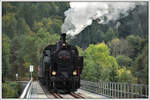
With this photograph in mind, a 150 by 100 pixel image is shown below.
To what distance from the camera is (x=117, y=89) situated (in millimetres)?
18375

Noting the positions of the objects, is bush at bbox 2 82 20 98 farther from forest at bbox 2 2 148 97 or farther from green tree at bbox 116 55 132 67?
green tree at bbox 116 55 132 67

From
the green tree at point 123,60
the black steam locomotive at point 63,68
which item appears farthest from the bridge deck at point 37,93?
the green tree at point 123,60

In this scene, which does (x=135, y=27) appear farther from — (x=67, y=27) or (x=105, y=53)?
(x=67, y=27)

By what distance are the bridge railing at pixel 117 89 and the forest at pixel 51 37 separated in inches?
798

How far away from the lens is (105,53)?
49875 millimetres

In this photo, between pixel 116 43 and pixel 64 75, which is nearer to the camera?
pixel 64 75

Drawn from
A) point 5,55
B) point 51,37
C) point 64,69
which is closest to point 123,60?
point 51,37

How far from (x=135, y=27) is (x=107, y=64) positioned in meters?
7.16

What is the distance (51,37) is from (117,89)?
123 ft

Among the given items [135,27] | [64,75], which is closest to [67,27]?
[64,75]

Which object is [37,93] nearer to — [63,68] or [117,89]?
[63,68]

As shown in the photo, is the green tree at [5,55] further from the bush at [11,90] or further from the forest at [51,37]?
the bush at [11,90]

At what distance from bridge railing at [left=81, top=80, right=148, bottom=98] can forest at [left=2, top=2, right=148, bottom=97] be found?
798 inches

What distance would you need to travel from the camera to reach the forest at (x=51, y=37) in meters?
46.5
